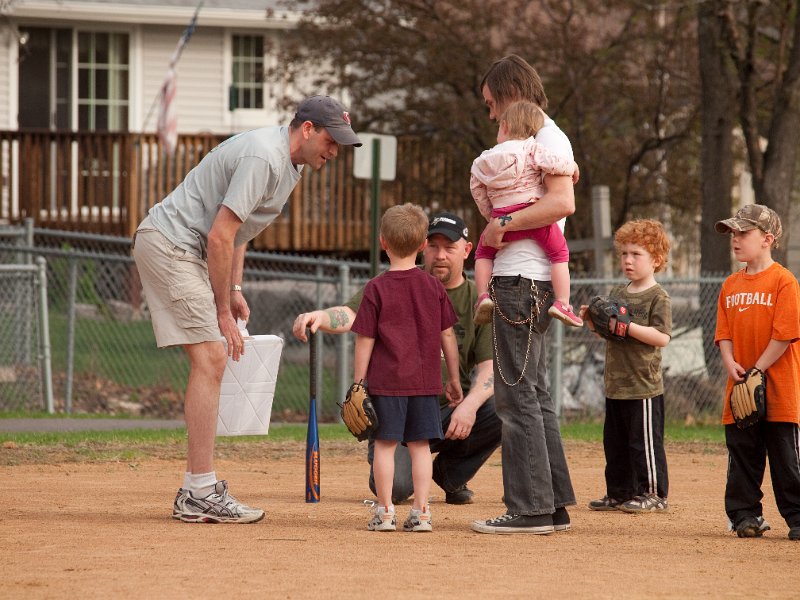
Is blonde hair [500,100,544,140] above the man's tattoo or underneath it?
above

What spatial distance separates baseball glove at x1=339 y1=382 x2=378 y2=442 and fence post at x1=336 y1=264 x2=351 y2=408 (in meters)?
7.22

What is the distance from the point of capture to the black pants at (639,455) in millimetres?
7422

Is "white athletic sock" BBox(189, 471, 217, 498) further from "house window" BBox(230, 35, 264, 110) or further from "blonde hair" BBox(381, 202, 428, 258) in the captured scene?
"house window" BBox(230, 35, 264, 110)

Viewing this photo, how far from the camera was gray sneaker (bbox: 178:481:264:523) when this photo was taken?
6.50m

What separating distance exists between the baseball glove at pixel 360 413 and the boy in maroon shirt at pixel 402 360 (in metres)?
0.08

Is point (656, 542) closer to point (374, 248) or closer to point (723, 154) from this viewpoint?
point (374, 248)

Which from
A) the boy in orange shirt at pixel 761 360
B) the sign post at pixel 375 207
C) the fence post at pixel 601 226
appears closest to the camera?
the boy in orange shirt at pixel 761 360

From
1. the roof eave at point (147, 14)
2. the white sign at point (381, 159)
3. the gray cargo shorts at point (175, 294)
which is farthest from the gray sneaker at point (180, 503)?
the roof eave at point (147, 14)

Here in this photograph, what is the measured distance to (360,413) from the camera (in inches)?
240

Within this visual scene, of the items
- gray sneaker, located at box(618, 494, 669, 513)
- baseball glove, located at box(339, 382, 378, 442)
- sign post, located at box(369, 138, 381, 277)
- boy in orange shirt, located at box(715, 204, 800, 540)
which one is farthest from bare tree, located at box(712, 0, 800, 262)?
baseball glove, located at box(339, 382, 378, 442)

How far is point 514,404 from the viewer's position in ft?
20.2

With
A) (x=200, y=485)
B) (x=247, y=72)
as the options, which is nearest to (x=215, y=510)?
(x=200, y=485)

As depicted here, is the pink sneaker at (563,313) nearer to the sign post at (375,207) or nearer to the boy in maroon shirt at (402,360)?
the boy in maroon shirt at (402,360)

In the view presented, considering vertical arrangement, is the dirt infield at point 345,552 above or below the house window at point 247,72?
below
